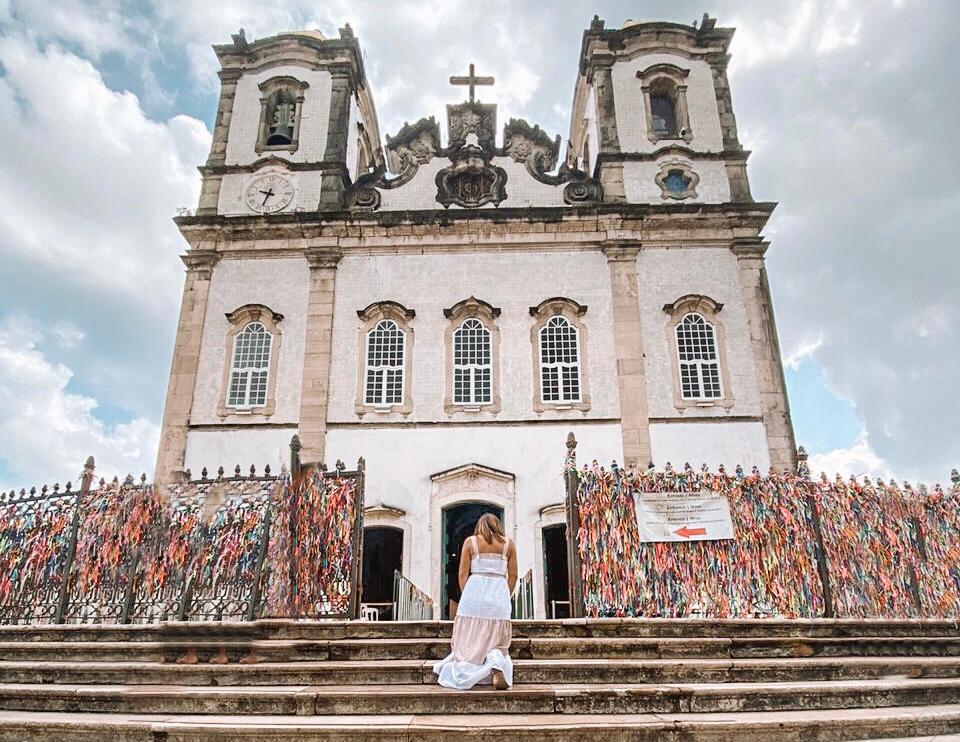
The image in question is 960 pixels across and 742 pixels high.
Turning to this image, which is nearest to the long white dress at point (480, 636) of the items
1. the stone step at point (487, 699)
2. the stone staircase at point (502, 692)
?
the stone step at point (487, 699)

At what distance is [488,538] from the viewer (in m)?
6.06

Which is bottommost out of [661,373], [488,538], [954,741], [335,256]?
[954,741]

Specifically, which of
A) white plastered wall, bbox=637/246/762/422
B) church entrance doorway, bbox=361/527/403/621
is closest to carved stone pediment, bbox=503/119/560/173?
white plastered wall, bbox=637/246/762/422

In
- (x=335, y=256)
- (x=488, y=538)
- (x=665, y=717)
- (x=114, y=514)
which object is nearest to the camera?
(x=665, y=717)

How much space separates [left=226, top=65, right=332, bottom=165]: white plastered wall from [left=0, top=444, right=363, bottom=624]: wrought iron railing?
11298 millimetres

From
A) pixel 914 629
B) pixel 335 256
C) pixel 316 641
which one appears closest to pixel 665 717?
pixel 316 641

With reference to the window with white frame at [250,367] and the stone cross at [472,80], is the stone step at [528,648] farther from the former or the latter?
the stone cross at [472,80]

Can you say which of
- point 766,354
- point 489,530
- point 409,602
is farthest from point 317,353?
point 489,530

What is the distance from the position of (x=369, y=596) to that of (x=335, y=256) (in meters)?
8.08

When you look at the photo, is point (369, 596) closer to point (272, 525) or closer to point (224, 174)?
point (272, 525)

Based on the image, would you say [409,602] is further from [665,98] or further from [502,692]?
[665,98]

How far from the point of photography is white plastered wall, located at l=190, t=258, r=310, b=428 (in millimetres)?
15805

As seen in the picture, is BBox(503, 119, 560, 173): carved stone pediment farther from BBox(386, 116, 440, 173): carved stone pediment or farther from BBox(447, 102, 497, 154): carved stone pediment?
BBox(386, 116, 440, 173): carved stone pediment

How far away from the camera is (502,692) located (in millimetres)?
5285
